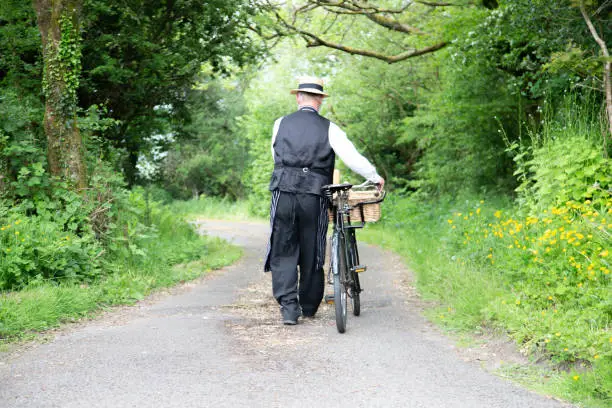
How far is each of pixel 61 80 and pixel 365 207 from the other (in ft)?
14.5

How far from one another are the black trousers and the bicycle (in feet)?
0.59

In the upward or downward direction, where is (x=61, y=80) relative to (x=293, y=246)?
upward

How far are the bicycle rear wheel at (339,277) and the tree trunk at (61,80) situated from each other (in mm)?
4076

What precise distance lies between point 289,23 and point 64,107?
9034mm

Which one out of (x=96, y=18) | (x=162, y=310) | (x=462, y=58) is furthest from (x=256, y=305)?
(x=462, y=58)

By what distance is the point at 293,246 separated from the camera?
691 cm

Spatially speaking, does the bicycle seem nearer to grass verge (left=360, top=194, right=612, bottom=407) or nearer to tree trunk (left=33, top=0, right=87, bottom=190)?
grass verge (left=360, top=194, right=612, bottom=407)

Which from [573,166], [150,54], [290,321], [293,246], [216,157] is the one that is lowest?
[290,321]

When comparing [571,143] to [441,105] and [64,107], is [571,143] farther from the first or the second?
[441,105]

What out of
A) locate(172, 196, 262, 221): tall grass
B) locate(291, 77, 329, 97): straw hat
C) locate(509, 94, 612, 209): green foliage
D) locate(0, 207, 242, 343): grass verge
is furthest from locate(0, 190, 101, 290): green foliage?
locate(172, 196, 262, 221): tall grass

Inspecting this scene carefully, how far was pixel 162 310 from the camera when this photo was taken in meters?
7.75

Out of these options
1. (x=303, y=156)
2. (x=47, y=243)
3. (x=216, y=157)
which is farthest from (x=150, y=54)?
(x=216, y=157)

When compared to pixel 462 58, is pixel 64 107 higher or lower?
lower

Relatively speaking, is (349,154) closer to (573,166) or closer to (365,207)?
(365,207)
